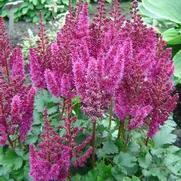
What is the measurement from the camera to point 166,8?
4.89m

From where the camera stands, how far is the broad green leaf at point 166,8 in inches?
188

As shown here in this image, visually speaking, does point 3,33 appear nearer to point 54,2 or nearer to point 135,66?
point 135,66

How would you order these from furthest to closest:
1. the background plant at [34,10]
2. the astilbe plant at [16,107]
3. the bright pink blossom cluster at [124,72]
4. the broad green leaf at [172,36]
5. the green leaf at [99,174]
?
1. the background plant at [34,10]
2. the broad green leaf at [172,36]
3. the green leaf at [99,174]
4. the astilbe plant at [16,107]
5. the bright pink blossom cluster at [124,72]

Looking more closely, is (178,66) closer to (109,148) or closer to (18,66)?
(109,148)

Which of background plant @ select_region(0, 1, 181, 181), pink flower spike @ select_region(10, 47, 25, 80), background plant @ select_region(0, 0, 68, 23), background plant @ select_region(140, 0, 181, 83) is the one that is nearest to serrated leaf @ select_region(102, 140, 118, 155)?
background plant @ select_region(0, 1, 181, 181)

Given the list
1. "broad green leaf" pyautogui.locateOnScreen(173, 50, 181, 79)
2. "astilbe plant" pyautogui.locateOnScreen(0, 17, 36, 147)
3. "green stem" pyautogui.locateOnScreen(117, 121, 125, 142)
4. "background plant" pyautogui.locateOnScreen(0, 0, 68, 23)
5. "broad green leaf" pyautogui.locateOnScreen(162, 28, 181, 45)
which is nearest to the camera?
"astilbe plant" pyautogui.locateOnScreen(0, 17, 36, 147)

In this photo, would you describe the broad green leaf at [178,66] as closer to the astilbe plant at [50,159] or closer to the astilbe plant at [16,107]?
the astilbe plant at [16,107]

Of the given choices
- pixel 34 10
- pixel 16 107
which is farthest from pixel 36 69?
pixel 34 10

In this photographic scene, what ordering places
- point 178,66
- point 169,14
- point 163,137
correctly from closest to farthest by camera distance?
point 163,137
point 178,66
point 169,14

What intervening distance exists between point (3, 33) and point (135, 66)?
84 cm

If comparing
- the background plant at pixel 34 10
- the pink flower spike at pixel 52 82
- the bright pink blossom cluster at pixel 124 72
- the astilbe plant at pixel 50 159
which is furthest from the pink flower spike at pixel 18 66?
the background plant at pixel 34 10

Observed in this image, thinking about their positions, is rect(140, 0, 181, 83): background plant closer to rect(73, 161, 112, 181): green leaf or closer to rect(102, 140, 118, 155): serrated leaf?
rect(102, 140, 118, 155): serrated leaf

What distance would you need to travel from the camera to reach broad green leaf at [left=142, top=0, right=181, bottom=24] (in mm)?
4781

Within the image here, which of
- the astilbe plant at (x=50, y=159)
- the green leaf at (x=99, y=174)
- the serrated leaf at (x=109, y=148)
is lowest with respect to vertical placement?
the green leaf at (x=99, y=174)
